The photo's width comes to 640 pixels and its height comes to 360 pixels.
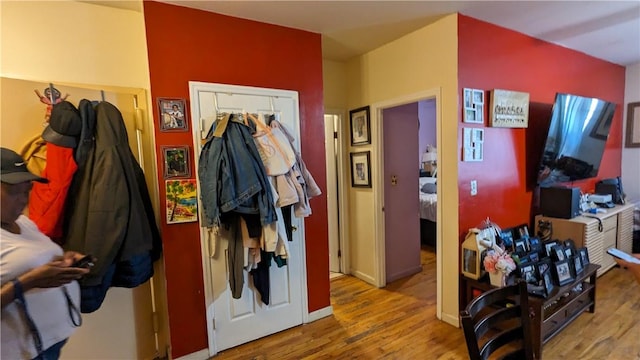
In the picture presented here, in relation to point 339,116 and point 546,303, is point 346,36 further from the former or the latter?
point 546,303

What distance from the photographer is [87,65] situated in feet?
6.64

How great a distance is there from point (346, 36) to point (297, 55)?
0.55m

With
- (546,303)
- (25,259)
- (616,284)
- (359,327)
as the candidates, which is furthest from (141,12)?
(616,284)

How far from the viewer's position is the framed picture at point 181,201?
2092 mm

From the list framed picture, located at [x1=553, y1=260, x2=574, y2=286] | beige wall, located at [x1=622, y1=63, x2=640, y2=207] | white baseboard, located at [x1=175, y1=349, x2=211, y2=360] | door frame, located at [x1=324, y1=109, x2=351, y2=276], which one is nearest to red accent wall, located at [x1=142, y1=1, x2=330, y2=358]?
white baseboard, located at [x1=175, y1=349, x2=211, y2=360]

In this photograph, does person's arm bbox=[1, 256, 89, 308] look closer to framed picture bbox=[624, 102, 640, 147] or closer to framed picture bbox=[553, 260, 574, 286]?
framed picture bbox=[553, 260, 574, 286]

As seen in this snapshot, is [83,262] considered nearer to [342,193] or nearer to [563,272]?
[342,193]

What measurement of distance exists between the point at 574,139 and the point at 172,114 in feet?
12.2

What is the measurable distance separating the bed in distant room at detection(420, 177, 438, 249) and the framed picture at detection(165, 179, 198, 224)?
3.26 metres

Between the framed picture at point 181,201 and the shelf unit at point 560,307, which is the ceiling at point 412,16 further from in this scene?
the shelf unit at point 560,307

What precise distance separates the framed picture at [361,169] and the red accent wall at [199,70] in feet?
2.77

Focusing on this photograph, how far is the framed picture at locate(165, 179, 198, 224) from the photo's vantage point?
209 cm

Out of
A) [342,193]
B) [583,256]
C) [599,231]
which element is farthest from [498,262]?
[342,193]

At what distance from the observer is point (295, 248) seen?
2.57 metres
